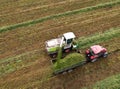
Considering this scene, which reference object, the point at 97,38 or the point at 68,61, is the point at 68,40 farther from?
the point at 97,38

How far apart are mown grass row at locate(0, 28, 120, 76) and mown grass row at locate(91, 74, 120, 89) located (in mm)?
3193

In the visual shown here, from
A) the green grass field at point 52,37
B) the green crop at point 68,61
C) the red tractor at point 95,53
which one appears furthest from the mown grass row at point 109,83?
the green crop at point 68,61

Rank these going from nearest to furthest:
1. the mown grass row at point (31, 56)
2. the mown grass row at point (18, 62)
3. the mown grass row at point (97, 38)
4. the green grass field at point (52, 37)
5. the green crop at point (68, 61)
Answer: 1. the green crop at point (68, 61)
2. the green grass field at point (52, 37)
3. the mown grass row at point (18, 62)
4. the mown grass row at point (31, 56)
5. the mown grass row at point (97, 38)

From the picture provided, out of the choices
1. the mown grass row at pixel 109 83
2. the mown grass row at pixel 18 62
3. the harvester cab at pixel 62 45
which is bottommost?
the mown grass row at pixel 109 83

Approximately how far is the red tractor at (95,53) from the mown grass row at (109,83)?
2380 mm

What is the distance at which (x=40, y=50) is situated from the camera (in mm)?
20250

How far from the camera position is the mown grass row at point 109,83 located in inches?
659

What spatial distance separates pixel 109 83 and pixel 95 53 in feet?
9.94

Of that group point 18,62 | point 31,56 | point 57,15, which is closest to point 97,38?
point 57,15

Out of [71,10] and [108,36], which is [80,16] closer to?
[71,10]

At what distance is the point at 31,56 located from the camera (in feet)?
64.4

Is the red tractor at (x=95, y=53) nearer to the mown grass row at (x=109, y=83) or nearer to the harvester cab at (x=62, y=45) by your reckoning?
the harvester cab at (x=62, y=45)

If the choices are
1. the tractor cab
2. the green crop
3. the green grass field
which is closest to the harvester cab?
the tractor cab

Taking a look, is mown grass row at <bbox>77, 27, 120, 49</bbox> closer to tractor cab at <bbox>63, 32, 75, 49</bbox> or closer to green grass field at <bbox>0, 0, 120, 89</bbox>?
green grass field at <bbox>0, 0, 120, 89</bbox>
